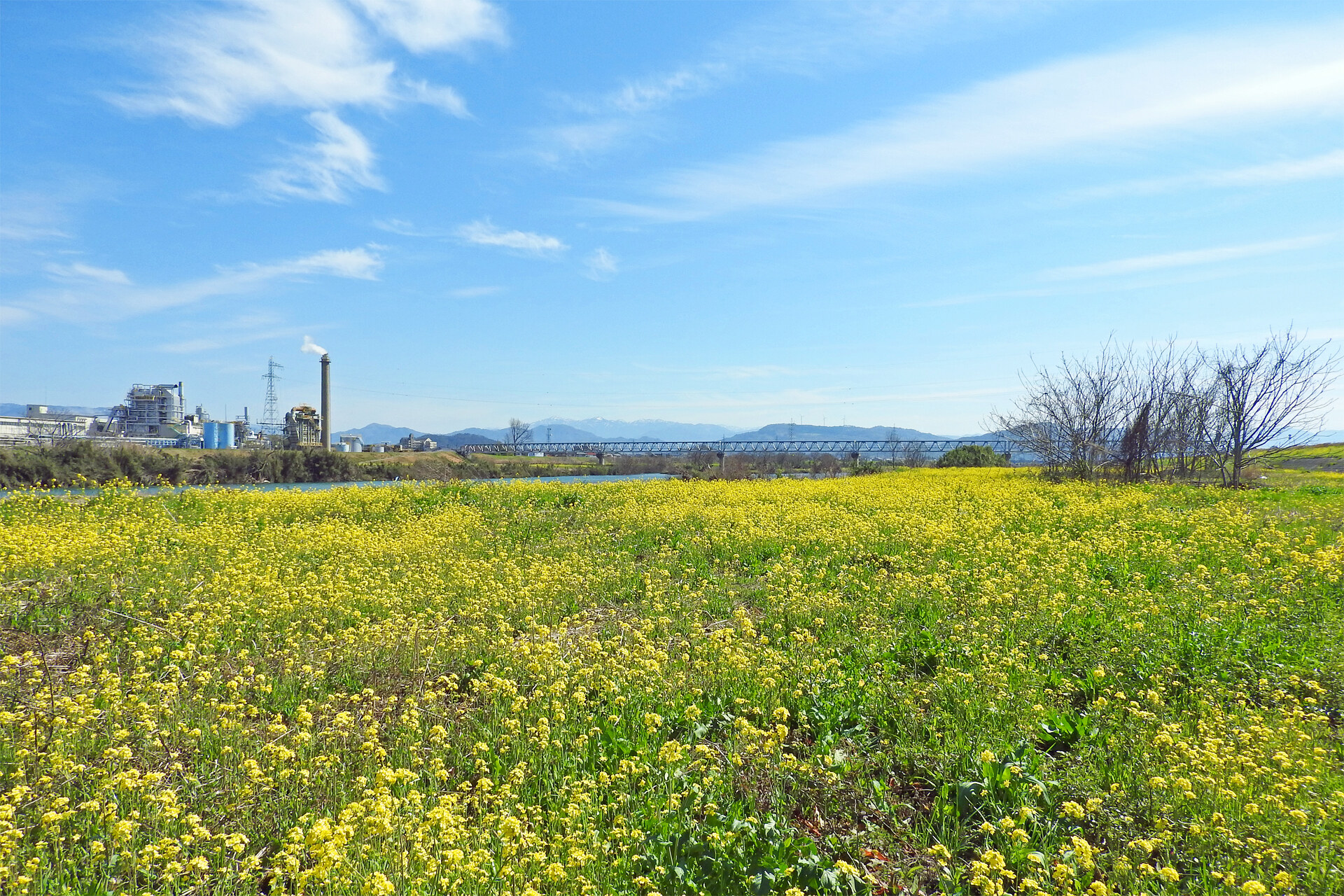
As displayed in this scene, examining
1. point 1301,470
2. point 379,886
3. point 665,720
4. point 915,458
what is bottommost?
point 665,720

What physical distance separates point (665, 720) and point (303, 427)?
6462 centimetres

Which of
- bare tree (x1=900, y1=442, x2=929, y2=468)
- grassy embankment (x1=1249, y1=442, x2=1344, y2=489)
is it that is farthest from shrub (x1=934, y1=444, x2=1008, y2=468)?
grassy embankment (x1=1249, y1=442, x2=1344, y2=489)

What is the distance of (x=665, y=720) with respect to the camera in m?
4.74

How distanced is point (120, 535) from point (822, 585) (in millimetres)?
9792

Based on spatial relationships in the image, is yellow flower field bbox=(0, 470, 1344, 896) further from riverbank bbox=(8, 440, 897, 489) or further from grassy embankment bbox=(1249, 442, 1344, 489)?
grassy embankment bbox=(1249, 442, 1344, 489)

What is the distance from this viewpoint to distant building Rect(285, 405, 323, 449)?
5850 centimetres

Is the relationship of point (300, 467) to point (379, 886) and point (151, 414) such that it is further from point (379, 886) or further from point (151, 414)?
point (151, 414)

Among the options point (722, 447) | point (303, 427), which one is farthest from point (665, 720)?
point (303, 427)

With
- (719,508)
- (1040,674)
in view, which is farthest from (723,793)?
(719,508)

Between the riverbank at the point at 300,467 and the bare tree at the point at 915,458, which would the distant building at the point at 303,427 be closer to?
the riverbank at the point at 300,467

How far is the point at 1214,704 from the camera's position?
4.86 meters

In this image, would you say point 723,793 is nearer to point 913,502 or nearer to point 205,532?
point 205,532

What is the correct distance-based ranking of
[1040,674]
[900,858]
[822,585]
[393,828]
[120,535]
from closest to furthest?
[393,828] < [900,858] < [1040,674] < [822,585] < [120,535]

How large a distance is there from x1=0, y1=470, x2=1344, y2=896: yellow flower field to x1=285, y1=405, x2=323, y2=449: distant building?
175 feet
